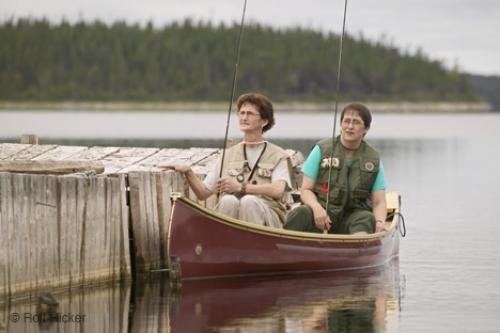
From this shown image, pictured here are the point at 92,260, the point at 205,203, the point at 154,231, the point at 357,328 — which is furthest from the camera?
the point at 205,203

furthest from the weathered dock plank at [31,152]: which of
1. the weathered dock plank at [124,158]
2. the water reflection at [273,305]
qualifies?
the water reflection at [273,305]

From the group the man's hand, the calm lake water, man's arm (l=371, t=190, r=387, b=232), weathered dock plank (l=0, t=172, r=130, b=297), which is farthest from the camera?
man's arm (l=371, t=190, r=387, b=232)

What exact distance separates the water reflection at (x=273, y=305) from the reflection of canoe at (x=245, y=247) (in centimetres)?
13

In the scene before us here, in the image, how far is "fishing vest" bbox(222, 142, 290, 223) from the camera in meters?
15.0

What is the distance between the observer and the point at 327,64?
6097 inches

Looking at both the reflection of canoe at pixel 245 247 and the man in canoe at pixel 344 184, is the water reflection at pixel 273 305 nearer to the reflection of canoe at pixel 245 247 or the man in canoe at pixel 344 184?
the reflection of canoe at pixel 245 247

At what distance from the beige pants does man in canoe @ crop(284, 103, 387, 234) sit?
528 mm

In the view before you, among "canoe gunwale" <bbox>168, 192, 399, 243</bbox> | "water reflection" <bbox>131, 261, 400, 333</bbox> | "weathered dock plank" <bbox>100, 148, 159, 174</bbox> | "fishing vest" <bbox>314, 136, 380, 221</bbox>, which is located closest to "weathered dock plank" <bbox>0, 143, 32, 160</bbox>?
"weathered dock plank" <bbox>100, 148, 159, 174</bbox>

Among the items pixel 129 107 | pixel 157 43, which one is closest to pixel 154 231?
pixel 129 107

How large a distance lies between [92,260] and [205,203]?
255cm

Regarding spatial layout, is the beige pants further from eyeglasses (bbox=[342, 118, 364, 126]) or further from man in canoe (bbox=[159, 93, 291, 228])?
eyeglasses (bbox=[342, 118, 364, 126])

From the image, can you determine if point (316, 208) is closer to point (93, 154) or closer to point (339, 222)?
point (339, 222)

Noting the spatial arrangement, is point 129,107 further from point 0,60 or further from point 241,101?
point 241,101

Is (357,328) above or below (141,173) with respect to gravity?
below
